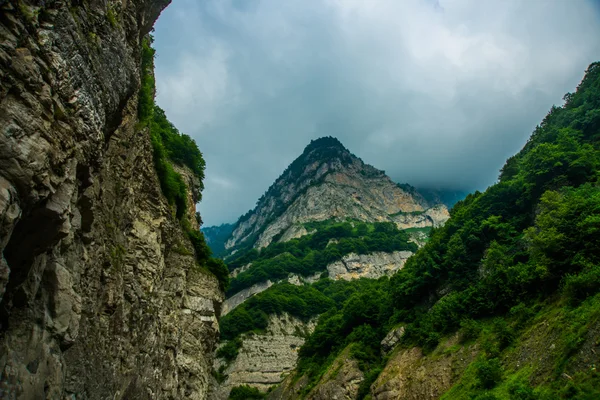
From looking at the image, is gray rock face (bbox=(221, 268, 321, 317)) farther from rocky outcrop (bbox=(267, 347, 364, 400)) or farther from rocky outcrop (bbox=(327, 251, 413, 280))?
rocky outcrop (bbox=(267, 347, 364, 400))

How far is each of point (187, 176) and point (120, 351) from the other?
2665cm

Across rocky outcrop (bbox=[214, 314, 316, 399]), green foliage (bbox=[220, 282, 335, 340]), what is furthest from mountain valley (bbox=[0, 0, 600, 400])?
green foliage (bbox=[220, 282, 335, 340])

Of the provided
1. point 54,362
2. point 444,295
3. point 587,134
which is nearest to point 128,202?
point 54,362

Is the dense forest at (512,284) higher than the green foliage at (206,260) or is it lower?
lower

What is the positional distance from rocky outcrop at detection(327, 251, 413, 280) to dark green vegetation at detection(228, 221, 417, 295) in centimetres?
242

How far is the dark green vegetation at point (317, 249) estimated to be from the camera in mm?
123500

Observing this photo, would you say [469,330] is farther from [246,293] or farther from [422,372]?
[246,293]

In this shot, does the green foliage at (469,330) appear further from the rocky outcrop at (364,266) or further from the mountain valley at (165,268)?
the rocky outcrop at (364,266)

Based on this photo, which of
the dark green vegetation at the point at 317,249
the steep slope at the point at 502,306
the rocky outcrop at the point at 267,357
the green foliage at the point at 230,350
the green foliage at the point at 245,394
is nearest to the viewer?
the steep slope at the point at 502,306

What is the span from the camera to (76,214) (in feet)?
39.3

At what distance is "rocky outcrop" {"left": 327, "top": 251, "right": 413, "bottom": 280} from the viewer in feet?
430

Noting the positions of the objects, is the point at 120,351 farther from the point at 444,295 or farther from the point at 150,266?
the point at 444,295

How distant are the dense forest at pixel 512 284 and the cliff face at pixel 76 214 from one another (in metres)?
19.0

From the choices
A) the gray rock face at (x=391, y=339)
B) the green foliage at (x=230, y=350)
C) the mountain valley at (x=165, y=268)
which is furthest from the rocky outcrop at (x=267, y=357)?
the gray rock face at (x=391, y=339)
